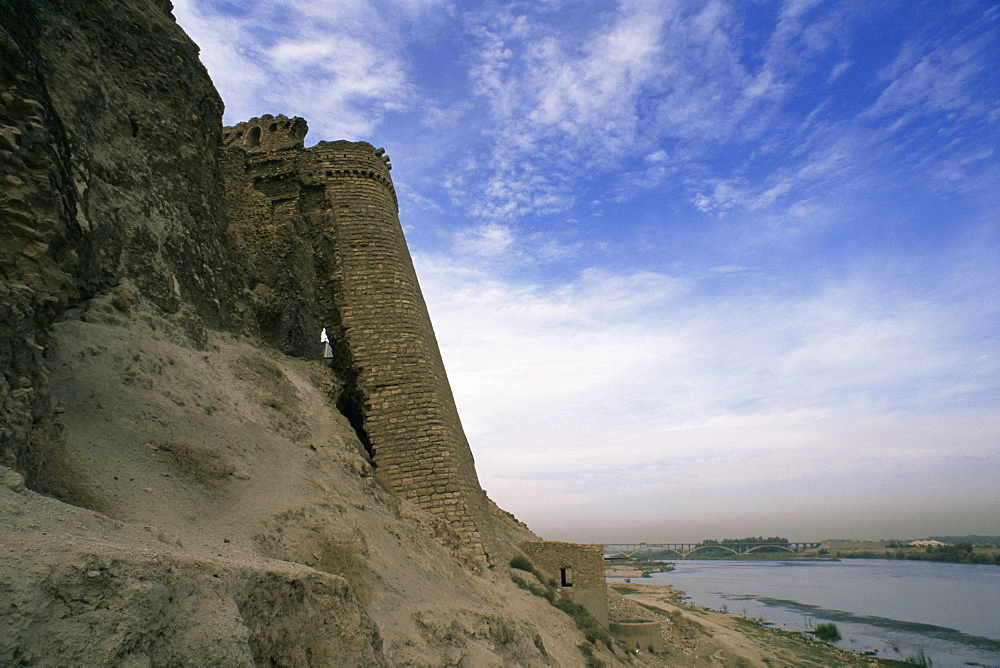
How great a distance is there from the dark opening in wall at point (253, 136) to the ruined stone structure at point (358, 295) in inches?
1.1

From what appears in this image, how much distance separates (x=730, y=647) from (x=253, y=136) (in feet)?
76.2

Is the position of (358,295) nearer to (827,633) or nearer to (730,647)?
(730,647)

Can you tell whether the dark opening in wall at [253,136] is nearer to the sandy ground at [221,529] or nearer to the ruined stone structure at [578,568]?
the sandy ground at [221,529]

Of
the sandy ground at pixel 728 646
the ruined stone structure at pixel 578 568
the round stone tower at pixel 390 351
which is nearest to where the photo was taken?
the round stone tower at pixel 390 351

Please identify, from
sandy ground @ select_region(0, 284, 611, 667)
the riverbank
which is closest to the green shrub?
the riverbank

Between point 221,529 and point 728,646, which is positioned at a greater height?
point 221,529

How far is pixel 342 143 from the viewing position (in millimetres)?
14484

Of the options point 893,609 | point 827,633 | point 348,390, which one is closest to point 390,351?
point 348,390

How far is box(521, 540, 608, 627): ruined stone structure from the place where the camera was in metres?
16.2

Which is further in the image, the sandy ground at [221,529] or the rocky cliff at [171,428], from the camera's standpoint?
the rocky cliff at [171,428]

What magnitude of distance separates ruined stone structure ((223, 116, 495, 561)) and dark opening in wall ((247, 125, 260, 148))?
1.1 inches

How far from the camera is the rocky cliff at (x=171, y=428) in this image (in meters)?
2.79

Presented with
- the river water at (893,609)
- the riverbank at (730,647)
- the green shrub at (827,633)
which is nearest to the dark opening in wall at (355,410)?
the riverbank at (730,647)

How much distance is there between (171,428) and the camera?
6.79m
